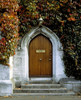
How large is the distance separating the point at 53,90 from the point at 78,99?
1120 mm

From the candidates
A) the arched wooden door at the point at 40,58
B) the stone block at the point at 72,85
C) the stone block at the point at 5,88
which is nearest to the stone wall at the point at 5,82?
the stone block at the point at 5,88

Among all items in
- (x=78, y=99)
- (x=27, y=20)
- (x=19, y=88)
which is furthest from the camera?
(x=27, y=20)

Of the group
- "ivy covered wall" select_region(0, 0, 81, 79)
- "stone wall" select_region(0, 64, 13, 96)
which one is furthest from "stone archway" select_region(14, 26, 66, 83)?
"stone wall" select_region(0, 64, 13, 96)

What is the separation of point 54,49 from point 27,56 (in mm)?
1387

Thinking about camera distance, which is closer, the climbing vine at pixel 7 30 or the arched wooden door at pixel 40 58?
the climbing vine at pixel 7 30

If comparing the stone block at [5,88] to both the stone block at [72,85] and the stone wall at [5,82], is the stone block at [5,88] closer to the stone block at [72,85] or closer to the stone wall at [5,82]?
the stone wall at [5,82]

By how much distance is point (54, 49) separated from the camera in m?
7.07

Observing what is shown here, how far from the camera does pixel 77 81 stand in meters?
6.60

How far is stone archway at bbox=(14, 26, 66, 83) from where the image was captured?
6.80 metres

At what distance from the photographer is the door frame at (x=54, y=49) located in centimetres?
686

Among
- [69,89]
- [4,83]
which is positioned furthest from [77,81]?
[4,83]

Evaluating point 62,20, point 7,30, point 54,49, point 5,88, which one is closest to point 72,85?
point 54,49

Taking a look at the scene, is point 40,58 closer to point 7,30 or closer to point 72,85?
point 72,85

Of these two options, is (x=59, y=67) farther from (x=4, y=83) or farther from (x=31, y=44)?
(x=4, y=83)
